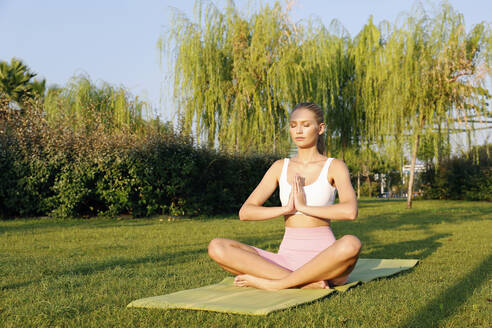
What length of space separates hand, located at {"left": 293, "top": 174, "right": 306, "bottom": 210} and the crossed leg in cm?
41

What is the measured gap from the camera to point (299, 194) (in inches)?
160

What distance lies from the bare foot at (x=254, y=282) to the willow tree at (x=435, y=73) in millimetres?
13584

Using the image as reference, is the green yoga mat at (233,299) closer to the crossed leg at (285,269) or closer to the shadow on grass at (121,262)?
the crossed leg at (285,269)

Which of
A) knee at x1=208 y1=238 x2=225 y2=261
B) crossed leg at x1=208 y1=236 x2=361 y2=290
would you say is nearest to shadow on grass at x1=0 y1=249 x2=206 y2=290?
knee at x1=208 y1=238 x2=225 y2=261

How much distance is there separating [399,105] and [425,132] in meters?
1.44

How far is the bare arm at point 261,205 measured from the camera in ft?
13.4

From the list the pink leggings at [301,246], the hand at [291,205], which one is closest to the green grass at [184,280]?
the pink leggings at [301,246]

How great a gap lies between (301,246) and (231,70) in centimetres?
1267

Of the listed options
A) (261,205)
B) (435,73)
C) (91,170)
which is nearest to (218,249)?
(261,205)

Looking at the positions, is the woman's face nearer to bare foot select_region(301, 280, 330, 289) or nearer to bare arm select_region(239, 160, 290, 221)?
bare arm select_region(239, 160, 290, 221)

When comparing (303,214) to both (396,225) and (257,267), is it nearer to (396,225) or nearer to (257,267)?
(257,267)

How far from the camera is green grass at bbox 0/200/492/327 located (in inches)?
131

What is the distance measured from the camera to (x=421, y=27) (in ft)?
54.0

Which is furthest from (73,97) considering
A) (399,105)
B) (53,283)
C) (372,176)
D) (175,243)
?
(372,176)
